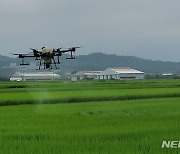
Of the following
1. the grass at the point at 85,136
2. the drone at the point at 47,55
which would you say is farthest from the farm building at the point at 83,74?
the drone at the point at 47,55

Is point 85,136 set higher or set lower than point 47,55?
lower

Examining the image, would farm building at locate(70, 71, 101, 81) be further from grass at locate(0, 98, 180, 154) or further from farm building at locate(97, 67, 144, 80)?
grass at locate(0, 98, 180, 154)

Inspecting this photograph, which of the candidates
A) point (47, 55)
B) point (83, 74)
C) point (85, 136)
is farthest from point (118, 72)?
point (47, 55)

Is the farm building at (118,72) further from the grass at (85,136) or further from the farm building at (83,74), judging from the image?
the grass at (85,136)

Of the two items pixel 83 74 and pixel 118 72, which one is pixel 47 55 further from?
pixel 83 74

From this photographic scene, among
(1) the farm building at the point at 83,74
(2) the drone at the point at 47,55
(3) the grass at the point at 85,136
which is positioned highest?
(2) the drone at the point at 47,55

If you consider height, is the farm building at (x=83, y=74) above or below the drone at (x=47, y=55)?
below

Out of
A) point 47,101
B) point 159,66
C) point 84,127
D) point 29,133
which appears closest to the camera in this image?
point 29,133

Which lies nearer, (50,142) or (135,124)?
(50,142)

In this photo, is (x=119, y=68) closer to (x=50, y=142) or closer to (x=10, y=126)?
(x=10, y=126)

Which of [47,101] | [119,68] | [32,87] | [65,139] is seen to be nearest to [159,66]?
[32,87]

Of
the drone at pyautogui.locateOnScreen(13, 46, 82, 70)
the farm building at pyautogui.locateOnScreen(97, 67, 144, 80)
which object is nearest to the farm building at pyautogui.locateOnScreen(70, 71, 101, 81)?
the farm building at pyautogui.locateOnScreen(97, 67, 144, 80)
